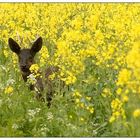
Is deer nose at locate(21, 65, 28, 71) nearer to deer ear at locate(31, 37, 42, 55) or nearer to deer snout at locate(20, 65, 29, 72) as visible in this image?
deer snout at locate(20, 65, 29, 72)

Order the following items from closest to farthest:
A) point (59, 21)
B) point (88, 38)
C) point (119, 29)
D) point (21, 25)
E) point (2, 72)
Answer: point (88, 38) → point (119, 29) → point (2, 72) → point (59, 21) → point (21, 25)

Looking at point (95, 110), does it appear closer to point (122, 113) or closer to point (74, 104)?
point (74, 104)

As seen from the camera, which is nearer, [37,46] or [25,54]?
[25,54]

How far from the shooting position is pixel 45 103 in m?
6.57

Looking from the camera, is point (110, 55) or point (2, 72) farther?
point (2, 72)

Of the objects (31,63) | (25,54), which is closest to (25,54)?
(25,54)

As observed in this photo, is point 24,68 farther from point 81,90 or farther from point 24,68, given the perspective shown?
point 81,90

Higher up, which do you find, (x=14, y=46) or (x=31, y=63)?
(x=14, y=46)

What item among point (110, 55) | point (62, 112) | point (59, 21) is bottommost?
point (62, 112)

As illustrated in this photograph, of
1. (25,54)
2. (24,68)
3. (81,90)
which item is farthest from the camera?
(25,54)

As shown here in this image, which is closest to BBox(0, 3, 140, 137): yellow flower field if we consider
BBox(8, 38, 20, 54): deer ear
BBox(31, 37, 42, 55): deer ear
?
BBox(31, 37, 42, 55): deer ear

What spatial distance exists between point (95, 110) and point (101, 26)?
6.21 ft

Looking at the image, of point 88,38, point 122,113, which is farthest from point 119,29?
point 122,113

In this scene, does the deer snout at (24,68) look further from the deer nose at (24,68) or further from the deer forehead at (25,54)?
the deer forehead at (25,54)
